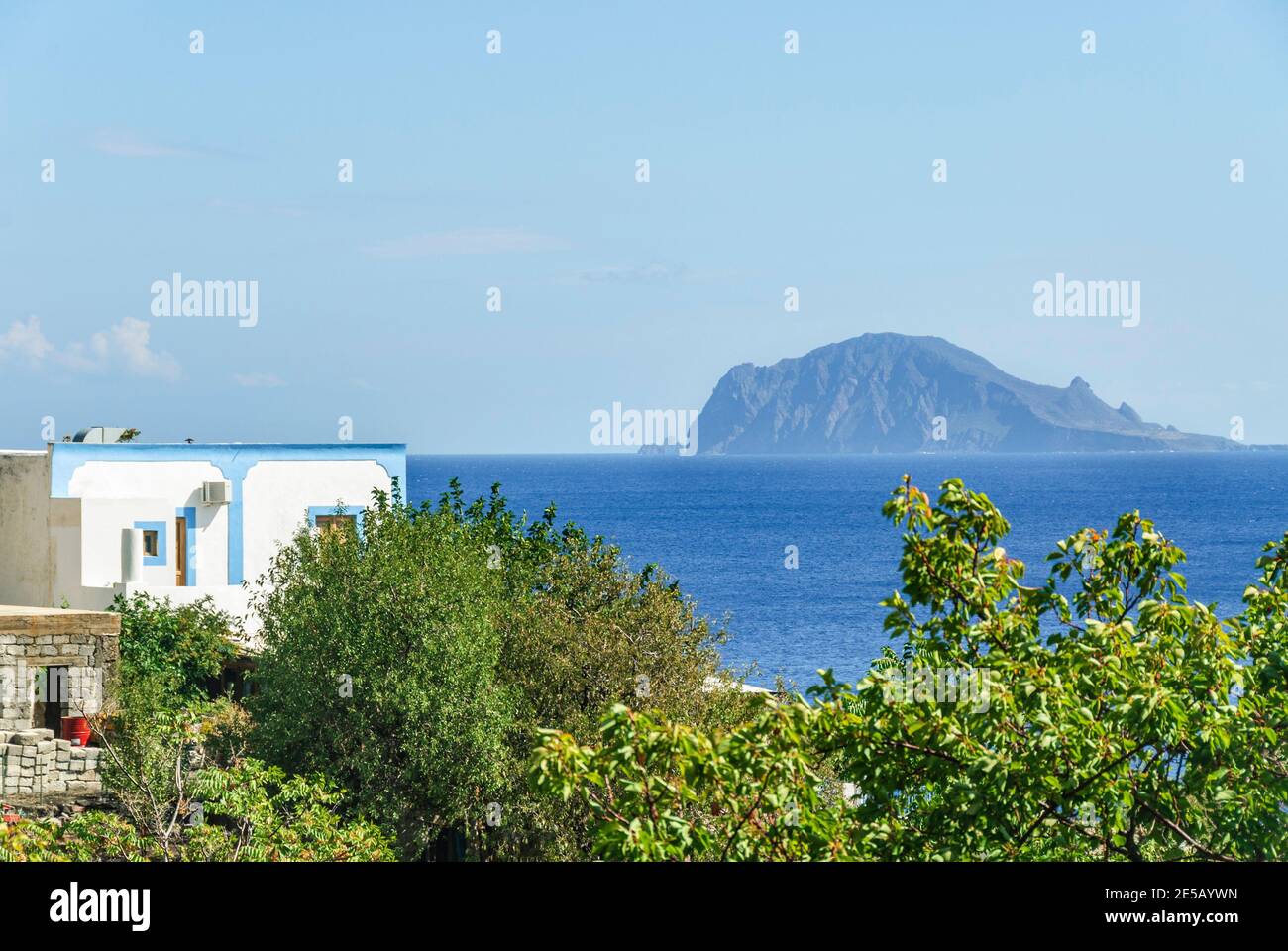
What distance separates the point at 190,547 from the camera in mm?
33625

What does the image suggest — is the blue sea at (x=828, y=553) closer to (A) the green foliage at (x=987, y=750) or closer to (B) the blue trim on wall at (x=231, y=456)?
(B) the blue trim on wall at (x=231, y=456)

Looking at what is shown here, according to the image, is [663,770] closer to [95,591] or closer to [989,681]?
[989,681]

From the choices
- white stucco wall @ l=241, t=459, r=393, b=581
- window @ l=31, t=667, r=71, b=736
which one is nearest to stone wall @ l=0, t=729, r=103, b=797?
window @ l=31, t=667, r=71, b=736

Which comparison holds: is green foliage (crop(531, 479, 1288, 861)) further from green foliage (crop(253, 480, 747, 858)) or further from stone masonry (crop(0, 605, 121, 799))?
stone masonry (crop(0, 605, 121, 799))

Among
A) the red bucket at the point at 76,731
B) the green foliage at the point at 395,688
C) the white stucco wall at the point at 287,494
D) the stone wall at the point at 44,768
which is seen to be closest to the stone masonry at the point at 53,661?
the red bucket at the point at 76,731

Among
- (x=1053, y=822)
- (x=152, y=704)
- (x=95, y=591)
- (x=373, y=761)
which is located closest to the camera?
(x=1053, y=822)

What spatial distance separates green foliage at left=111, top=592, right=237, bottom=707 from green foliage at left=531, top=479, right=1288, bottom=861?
21410 millimetres

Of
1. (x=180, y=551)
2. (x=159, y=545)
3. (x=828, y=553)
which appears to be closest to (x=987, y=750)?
(x=159, y=545)

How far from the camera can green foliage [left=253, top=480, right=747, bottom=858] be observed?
22328 mm

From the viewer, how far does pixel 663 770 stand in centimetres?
970

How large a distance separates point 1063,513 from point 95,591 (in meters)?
158

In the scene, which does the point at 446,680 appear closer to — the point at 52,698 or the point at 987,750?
the point at 52,698
